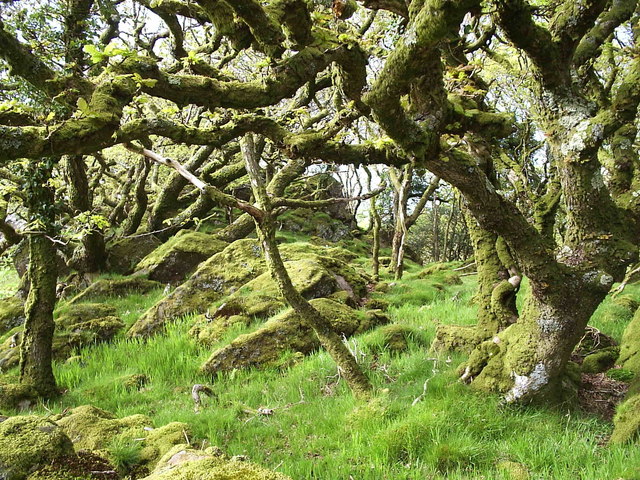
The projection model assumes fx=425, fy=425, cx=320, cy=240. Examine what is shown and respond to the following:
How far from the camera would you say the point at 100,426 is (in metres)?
4.27

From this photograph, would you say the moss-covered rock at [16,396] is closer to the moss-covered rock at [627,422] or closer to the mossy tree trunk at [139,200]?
the mossy tree trunk at [139,200]

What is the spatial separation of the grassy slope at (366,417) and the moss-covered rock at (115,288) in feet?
12.0

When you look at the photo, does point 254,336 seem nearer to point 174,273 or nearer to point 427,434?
point 427,434

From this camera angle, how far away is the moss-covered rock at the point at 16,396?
6801 mm

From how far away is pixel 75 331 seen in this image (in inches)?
376

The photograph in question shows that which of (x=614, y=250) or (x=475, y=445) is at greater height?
(x=614, y=250)

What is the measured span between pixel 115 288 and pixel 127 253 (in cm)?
287

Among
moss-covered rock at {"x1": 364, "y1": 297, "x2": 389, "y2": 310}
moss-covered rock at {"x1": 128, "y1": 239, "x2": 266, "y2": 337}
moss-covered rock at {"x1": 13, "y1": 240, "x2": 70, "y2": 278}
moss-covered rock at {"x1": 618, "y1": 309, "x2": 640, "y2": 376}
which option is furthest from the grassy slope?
moss-covered rock at {"x1": 13, "y1": 240, "x2": 70, "y2": 278}

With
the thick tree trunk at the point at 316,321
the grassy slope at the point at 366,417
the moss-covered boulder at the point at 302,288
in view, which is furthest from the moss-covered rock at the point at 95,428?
the moss-covered boulder at the point at 302,288

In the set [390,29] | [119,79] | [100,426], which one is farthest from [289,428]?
[390,29]

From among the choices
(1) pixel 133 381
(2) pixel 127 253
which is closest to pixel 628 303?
(1) pixel 133 381

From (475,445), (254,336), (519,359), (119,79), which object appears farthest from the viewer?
(254,336)

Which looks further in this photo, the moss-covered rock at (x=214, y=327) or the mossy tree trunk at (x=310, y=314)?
the moss-covered rock at (x=214, y=327)

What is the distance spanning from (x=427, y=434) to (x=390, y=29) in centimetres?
571
